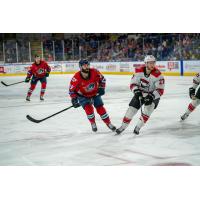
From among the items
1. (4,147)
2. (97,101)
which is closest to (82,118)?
(97,101)

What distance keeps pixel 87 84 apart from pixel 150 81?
795mm

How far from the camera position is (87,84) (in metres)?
5.05

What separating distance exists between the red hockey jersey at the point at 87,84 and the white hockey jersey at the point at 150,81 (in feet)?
1.46

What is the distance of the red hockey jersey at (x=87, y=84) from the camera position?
500 cm

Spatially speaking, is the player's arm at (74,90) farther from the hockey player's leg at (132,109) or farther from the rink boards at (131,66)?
the rink boards at (131,66)

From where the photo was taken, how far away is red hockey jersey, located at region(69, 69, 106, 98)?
5.00 m

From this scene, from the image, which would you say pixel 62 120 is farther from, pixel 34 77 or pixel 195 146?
pixel 34 77

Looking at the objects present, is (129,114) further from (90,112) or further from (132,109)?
(90,112)

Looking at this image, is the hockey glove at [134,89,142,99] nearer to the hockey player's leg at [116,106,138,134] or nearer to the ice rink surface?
the hockey player's leg at [116,106,138,134]

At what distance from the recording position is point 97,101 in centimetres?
514

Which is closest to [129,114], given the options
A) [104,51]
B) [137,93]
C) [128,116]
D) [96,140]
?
[128,116]

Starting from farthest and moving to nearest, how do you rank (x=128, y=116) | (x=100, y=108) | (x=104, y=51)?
(x=104, y=51) → (x=100, y=108) → (x=128, y=116)

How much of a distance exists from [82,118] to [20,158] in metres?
2.18
